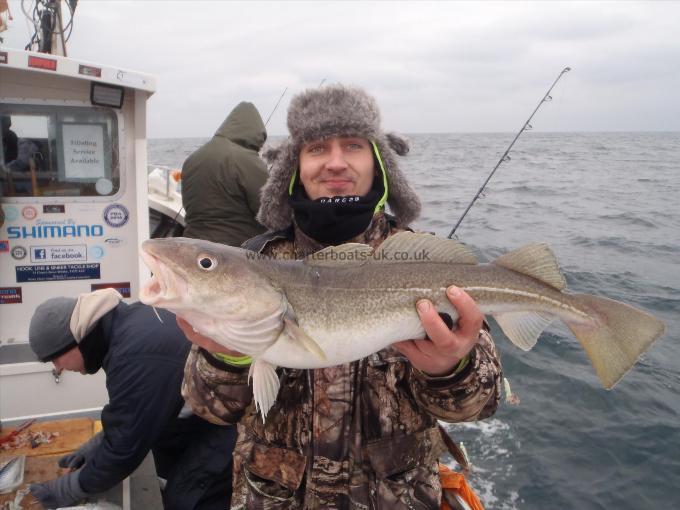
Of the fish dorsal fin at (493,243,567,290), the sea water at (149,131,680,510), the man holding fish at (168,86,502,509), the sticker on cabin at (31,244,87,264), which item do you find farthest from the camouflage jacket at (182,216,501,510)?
the sticker on cabin at (31,244,87,264)

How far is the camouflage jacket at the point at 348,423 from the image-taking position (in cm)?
236

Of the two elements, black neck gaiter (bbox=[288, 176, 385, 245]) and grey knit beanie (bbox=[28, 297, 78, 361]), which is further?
grey knit beanie (bbox=[28, 297, 78, 361])

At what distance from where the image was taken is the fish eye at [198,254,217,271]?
7.12 feet

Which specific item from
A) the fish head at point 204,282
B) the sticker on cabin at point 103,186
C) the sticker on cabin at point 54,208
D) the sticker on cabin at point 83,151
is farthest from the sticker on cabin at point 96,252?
the fish head at point 204,282

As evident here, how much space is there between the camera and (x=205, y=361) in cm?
247

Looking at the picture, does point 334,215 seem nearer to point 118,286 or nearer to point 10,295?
point 118,286

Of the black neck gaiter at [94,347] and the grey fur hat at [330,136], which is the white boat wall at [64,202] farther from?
the grey fur hat at [330,136]

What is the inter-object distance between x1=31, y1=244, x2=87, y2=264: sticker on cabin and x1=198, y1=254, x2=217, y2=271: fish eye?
13.5 feet

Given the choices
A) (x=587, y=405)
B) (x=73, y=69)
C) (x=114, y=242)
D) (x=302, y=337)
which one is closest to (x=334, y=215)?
(x=302, y=337)

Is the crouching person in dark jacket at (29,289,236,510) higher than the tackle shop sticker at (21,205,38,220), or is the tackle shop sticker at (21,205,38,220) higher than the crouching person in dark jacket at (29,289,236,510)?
the tackle shop sticker at (21,205,38,220)

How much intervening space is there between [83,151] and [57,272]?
55.4 inches

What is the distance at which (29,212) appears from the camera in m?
5.32

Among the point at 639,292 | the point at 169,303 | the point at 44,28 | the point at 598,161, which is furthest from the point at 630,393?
the point at 598,161

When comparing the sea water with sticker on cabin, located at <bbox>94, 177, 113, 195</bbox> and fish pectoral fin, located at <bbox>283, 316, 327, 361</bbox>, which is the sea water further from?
sticker on cabin, located at <bbox>94, 177, 113, 195</bbox>
